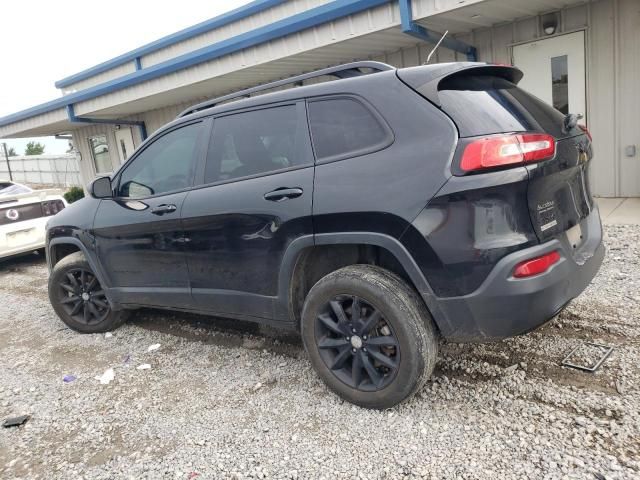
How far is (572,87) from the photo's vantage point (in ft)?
23.6

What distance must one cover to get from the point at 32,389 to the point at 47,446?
913mm

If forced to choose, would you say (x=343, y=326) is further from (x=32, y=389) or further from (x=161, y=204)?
(x=32, y=389)

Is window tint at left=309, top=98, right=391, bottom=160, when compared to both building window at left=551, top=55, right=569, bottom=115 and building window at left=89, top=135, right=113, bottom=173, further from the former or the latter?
building window at left=89, top=135, right=113, bottom=173

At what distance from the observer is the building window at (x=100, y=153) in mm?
16403

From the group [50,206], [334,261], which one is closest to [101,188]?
[334,261]

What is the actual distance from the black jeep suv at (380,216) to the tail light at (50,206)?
17.3 feet

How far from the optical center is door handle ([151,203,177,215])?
3.60 m

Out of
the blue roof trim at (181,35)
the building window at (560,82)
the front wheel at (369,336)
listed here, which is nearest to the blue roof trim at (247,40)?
the building window at (560,82)

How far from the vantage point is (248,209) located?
10.3 ft

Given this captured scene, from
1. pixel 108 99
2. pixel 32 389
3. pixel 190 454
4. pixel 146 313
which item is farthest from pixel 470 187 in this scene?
pixel 108 99

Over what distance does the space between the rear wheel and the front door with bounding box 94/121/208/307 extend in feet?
1.41

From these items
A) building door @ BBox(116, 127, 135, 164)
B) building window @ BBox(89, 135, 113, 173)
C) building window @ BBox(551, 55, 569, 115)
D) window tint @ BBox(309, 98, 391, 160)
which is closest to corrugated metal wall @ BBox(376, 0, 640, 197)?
building window @ BBox(551, 55, 569, 115)

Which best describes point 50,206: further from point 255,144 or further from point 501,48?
point 501,48

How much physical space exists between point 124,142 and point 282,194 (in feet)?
45.7
